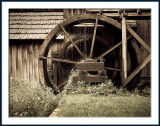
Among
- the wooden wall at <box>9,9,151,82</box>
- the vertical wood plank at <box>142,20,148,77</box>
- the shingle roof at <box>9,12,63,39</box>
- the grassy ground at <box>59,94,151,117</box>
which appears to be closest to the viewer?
the grassy ground at <box>59,94,151,117</box>

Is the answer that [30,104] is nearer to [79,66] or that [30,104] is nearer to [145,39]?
[79,66]

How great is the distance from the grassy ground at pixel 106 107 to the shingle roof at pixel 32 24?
3183 mm

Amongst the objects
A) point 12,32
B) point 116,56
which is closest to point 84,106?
point 116,56

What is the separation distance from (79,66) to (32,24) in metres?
2.74

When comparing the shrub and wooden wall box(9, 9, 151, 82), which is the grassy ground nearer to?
the shrub

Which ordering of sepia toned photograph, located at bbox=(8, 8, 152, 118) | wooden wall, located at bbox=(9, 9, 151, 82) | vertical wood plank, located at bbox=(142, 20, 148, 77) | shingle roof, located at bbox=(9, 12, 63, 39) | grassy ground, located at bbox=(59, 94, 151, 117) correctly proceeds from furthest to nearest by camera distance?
wooden wall, located at bbox=(9, 9, 151, 82) → vertical wood plank, located at bbox=(142, 20, 148, 77) → shingle roof, located at bbox=(9, 12, 63, 39) → sepia toned photograph, located at bbox=(8, 8, 152, 118) → grassy ground, located at bbox=(59, 94, 151, 117)

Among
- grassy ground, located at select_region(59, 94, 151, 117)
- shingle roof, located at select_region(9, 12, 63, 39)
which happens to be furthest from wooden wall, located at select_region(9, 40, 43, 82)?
grassy ground, located at select_region(59, 94, 151, 117)

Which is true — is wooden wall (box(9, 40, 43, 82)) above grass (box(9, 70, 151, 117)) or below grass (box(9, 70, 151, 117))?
above

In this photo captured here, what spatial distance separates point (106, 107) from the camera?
3.72 meters

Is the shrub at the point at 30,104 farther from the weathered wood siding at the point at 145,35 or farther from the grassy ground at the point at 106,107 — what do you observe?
the weathered wood siding at the point at 145,35

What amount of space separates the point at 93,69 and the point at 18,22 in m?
3.57

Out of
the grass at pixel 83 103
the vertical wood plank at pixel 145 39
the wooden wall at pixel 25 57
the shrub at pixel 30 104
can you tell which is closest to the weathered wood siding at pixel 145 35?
the vertical wood plank at pixel 145 39

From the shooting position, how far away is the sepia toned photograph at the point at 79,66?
4016mm

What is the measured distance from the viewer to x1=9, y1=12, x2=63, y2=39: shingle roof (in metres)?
6.44
